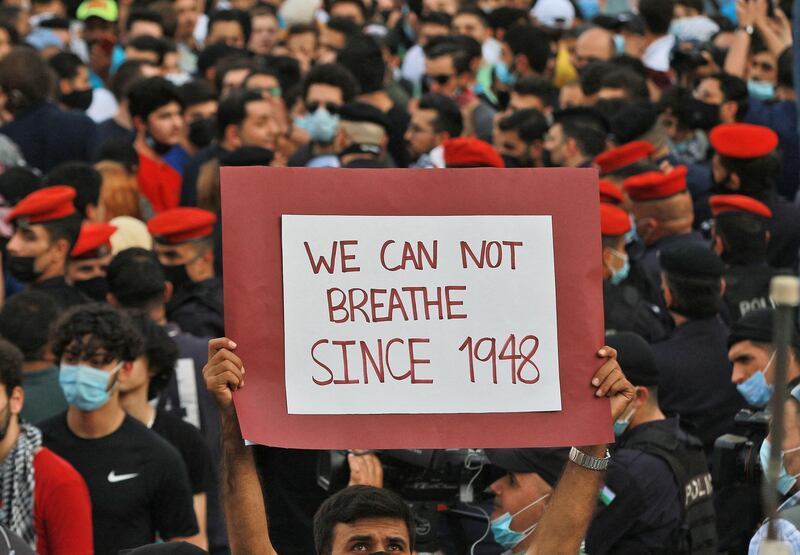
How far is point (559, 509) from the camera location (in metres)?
4.08

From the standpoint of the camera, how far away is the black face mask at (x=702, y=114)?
420 inches

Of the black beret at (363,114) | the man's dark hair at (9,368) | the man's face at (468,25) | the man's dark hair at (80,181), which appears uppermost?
the man's face at (468,25)

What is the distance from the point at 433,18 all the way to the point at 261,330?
38.6ft

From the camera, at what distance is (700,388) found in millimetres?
6914

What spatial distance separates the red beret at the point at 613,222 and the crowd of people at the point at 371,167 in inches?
0.5

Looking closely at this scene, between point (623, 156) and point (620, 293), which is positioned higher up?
point (623, 156)

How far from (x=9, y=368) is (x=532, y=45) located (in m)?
9.01

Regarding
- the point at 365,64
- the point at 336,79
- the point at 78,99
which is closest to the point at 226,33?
the point at 78,99

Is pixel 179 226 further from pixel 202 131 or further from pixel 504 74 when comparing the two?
pixel 504 74

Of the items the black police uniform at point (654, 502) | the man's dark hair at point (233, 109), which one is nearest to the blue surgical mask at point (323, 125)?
the man's dark hair at point (233, 109)

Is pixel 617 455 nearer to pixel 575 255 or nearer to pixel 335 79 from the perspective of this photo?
pixel 575 255

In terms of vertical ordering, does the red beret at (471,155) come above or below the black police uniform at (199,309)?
above

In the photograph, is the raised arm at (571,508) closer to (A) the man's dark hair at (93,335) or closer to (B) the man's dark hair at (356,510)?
(B) the man's dark hair at (356,510)

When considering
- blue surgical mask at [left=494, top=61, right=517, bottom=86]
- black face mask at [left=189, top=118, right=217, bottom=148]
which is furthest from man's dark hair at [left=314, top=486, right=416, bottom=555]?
blue surgical mask at [left=494, top=61, right=517, bottom=86]
